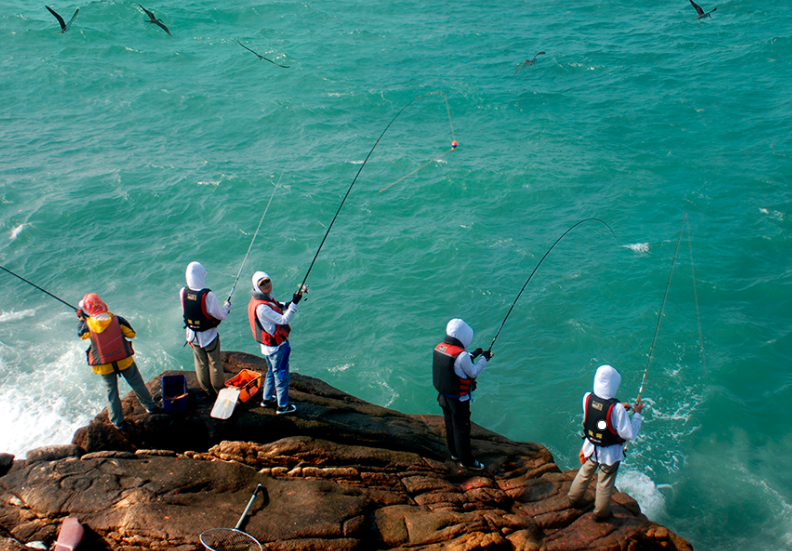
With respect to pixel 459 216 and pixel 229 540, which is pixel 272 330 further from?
pixel 459 216

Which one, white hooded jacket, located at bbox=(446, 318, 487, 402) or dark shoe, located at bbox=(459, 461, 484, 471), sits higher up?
white hooded jacket, located at bbox=(446, 318, 487, 402)

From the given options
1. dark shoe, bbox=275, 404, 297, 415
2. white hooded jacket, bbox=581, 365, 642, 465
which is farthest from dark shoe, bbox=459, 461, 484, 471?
dark shoe, bbox=275, 404, 297, 415

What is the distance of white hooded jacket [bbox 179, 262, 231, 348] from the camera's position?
752cm

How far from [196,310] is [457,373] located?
358cm

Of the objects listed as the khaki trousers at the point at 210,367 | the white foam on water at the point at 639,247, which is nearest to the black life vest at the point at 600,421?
the khaki trousers at the point at 210,367

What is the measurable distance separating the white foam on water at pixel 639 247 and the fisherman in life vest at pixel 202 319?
47.0ft

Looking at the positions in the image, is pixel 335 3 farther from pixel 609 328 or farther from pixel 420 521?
pixel 420 521

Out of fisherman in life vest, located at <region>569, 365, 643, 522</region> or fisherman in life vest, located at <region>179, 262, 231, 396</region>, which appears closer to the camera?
fisherman in life vest, located at <region>569, 365, 643, 522</region>

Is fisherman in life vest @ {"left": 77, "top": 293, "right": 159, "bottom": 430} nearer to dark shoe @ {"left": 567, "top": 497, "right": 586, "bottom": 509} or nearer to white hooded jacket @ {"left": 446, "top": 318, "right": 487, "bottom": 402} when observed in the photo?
white hooded jacket @ {"left": 446, "top": 318, "right": 487, "bottom": 402}

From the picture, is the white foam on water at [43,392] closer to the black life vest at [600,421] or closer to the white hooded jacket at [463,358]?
the white hooded jacket at [463,358]

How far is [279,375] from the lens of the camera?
770 centimetres

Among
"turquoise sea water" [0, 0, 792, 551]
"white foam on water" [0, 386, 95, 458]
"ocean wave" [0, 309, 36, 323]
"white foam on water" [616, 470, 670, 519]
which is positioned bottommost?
"white foam on water" [0, 386, 95, 458]

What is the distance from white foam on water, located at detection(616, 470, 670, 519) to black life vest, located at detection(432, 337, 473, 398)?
18.2ft

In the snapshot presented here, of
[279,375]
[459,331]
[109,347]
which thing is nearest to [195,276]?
[109,347]
